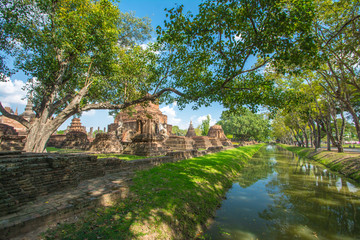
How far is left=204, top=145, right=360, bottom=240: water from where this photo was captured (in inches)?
171

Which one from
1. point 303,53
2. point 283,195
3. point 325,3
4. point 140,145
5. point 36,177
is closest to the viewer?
point 36,177

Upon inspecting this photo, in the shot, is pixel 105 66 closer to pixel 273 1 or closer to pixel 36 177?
pixel 36 177

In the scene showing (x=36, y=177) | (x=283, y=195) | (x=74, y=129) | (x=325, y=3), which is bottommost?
(x=283, y=195)

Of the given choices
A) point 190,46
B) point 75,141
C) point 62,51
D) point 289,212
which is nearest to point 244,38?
point 190,46

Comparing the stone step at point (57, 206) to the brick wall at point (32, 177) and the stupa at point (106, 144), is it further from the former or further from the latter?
the stupa at point (106, 144)

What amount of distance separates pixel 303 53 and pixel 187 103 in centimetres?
623

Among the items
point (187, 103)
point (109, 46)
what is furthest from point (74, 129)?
point (187, 103)

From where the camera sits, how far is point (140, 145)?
41.4ft

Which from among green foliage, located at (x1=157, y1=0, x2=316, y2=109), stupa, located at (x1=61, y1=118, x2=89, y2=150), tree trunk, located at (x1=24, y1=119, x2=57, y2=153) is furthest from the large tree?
stupa, located at (x1=61, y1=118, x2=89, y2=150)

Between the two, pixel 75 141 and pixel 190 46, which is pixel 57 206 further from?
pixel 75 141

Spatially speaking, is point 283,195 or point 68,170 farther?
point 283,195

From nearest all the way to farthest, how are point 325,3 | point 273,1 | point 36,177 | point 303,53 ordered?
point 36,177, point 273,1, point 303,53, point 325,3

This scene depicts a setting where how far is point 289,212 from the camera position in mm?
5512

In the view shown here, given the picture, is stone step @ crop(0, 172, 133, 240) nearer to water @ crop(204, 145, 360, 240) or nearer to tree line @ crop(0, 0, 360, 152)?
water @ crop(204, 145, 360, 240)
